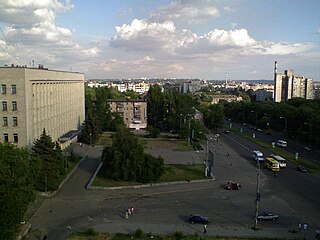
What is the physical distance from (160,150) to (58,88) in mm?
19094

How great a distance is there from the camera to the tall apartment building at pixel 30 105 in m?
38.2

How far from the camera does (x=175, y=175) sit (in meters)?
38.4

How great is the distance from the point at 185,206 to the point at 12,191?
14569 mm

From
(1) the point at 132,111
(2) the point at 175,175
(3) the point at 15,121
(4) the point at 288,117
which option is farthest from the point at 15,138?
(4) the point at 288,117

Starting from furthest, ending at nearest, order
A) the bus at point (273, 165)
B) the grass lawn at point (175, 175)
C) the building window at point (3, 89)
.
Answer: the bus at point (273, 165)
the building window at point (3, 89)
the grass lawn at point (175, 175)

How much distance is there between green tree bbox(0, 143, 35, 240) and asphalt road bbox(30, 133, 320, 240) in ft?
12.1

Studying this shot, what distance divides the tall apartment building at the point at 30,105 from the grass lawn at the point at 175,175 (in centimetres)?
1037

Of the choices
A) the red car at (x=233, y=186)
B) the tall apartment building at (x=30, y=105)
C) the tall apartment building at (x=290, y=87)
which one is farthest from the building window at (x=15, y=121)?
the tall apartment building at (x=290, y=87)

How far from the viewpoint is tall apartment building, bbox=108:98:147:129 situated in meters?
83.9

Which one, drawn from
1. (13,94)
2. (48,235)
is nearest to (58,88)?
(13,94)

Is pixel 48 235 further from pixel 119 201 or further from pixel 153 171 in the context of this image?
pixel 153 171

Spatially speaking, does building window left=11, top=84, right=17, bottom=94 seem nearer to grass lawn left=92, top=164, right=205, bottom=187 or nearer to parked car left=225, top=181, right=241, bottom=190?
grass lawn left=92, top=164, right=205, bottom=187

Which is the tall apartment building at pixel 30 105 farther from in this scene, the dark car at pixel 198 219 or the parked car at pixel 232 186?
the parked car at pixel 232 186

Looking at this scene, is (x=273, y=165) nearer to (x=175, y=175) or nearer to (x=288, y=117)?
(x=175, y=175)
